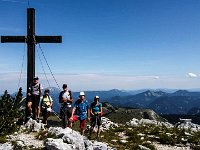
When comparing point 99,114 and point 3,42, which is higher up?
point 3,42

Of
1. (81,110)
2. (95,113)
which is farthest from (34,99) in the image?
(95,113)

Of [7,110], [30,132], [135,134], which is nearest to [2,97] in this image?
[7,110]

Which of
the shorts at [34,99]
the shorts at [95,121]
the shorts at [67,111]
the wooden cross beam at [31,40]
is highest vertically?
the wooden cross beam at [31,40]

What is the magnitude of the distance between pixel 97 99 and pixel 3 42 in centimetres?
696

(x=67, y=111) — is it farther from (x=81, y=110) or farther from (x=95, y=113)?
(x=95, y=113)

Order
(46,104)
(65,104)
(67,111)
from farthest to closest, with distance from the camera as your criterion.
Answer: (46,104) < (67,111) < (65,104)

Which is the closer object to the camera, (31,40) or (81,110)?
(81,110)

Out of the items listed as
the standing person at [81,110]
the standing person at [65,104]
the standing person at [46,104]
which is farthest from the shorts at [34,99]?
the standing person at [81,110]

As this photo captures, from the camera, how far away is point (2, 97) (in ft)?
48.9

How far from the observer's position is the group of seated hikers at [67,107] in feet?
55.3

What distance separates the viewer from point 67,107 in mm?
17531

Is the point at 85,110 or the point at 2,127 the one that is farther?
the point at 85,110

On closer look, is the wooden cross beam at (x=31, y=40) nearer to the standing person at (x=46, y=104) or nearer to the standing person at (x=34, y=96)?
the standing person at (x=34, y=96)

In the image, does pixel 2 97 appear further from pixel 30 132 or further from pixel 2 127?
pixel 30 132
